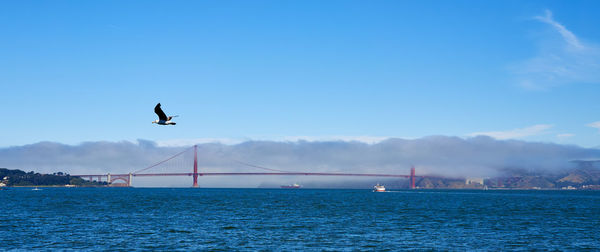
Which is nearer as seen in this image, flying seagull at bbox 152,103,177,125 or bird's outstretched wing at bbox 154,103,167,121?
bird's outstretched wing at bbox 154,103,167,121

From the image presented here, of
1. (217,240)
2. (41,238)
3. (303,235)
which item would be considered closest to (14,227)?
(41,238)

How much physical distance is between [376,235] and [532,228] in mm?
13884

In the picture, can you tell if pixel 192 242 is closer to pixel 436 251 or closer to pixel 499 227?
pixel 436 251

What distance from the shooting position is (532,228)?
42.6 m

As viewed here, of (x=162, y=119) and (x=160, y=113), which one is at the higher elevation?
(x=160, y=113)

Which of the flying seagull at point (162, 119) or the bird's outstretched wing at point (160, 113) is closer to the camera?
the bird's outstretched wing at point (160, 113)

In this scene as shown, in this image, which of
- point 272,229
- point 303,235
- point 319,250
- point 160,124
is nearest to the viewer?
point 160,124

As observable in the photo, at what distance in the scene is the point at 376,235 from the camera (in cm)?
3684

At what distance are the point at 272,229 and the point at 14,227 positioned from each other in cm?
1867

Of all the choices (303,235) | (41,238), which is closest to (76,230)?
(41,238)

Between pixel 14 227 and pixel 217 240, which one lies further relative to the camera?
pixel 14 227

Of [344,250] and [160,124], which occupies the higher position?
[160,124]

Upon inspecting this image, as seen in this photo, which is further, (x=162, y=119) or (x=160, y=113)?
(x=162, y=119)

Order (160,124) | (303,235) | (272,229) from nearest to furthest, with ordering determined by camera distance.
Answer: (160,124)
(303,235)
(272,229)
